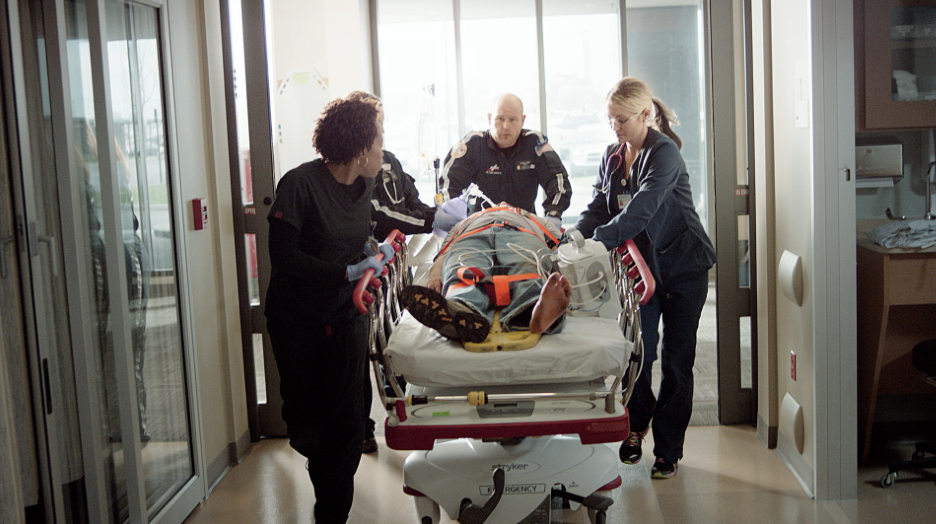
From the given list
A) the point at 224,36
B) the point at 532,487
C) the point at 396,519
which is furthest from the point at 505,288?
the point at 224,36

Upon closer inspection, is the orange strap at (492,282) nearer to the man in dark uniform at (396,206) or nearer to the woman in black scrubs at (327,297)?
the woman in black scrubs at (327,297)

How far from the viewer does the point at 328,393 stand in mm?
2742

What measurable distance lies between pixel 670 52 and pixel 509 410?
517cm

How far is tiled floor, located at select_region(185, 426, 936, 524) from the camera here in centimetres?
287

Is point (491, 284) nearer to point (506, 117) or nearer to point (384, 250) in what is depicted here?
point (384, 250)

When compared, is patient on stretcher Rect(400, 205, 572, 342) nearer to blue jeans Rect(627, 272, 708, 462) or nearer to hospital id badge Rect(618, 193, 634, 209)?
hospital id badge Rect(618, 193, 634, 209)

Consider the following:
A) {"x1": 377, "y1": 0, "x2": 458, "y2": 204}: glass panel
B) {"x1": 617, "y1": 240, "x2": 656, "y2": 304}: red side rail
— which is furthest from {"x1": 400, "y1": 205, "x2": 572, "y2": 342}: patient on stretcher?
{"x1": 377, "y1": 0, "x2": 458, "y2": 204}: glass panel

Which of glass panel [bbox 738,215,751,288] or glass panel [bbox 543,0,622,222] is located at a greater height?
glass panel [bbox 543,0,622,222]

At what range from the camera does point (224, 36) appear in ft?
11.6

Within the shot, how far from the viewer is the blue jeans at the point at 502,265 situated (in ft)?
7.45

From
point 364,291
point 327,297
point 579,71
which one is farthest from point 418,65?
point 364,291

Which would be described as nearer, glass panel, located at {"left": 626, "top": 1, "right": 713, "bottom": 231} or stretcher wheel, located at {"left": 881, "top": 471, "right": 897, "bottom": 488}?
stretcher wheel, located at {"left": 881, "top": 471, "right": 897, "bottom": 488}

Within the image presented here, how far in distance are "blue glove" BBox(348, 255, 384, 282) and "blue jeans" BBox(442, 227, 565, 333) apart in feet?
0.69

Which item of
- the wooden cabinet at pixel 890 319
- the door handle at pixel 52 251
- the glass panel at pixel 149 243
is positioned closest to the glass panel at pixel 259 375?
the glass panel at pixel 149 243
